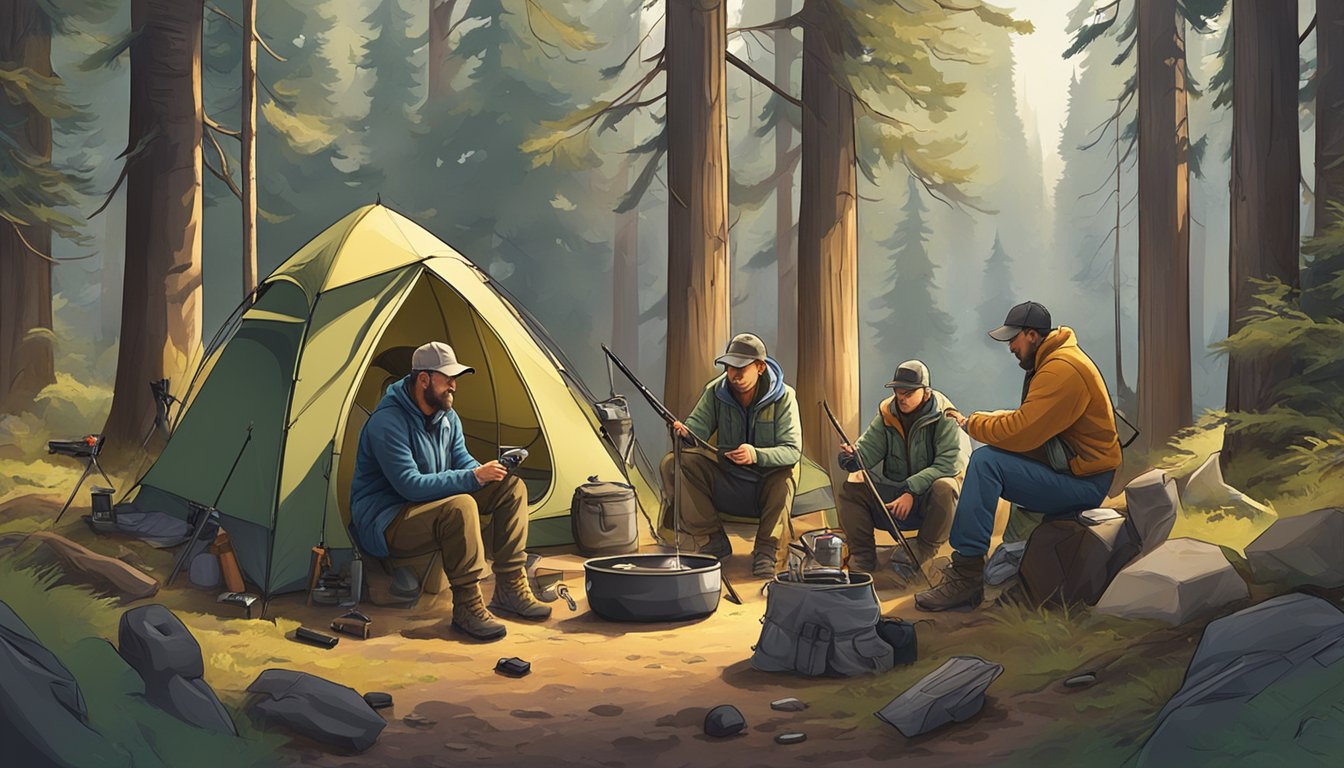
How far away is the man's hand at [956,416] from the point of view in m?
6.41

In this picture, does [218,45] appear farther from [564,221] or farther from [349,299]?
[349,299]

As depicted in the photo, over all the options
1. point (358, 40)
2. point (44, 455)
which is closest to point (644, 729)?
point (44, 455)

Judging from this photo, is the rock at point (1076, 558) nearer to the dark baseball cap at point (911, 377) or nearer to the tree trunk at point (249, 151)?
the dark baseball cap at point (911, 377)

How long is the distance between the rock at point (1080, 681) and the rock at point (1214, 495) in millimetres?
2599

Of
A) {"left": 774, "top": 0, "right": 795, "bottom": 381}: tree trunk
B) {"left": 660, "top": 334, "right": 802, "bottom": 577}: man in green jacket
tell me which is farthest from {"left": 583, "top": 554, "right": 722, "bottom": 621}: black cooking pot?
{"left": 774, "top": 0, "right": 795, "bottom": 381}: tree trunk

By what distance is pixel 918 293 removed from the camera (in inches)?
1196

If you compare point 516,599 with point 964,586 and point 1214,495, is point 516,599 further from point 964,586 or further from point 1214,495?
point 1214,495

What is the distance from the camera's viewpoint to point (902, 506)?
276 inches

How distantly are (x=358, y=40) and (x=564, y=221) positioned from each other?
849cm

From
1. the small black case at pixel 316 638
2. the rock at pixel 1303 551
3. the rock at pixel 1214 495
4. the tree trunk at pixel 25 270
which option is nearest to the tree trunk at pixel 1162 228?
the rock at pixel 1214 495

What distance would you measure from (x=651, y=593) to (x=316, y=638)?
179cm

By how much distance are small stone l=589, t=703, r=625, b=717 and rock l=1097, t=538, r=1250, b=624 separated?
88.6 inches

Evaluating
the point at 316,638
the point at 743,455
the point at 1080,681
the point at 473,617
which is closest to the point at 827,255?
the point at 743,455

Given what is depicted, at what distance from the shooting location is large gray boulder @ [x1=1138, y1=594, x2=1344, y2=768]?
3621 mm
